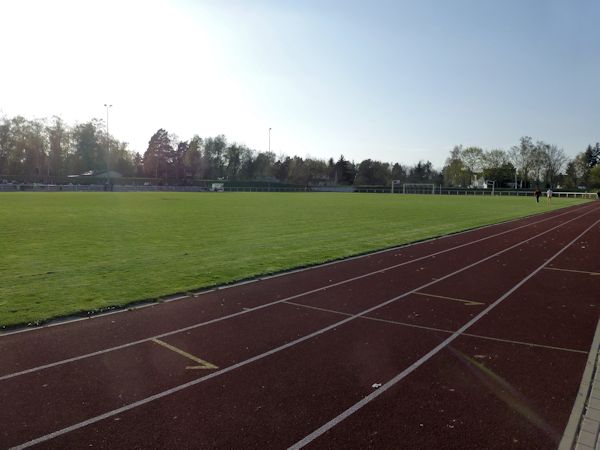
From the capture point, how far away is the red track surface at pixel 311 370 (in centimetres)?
446

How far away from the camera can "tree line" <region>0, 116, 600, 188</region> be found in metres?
101

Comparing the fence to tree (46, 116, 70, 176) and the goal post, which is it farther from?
tree (46, 116, 70, 176)

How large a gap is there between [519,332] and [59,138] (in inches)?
4566

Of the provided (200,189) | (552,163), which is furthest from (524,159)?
(200,189)

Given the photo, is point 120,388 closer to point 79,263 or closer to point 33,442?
point 33,442

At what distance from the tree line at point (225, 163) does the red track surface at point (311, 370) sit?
101 metres

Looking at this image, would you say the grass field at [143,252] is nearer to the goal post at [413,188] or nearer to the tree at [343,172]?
the goal post at [413,188]

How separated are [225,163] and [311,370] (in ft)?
434

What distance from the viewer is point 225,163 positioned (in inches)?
5320

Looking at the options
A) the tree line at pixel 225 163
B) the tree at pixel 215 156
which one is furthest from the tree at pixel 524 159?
the tree at pixel 215 156

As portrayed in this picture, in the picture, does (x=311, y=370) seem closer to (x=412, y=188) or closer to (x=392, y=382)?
(x=392, y=382)

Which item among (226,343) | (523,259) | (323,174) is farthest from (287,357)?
(323,174)

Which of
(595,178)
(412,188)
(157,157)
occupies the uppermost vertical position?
(157,157)

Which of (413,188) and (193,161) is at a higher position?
(193,161)
